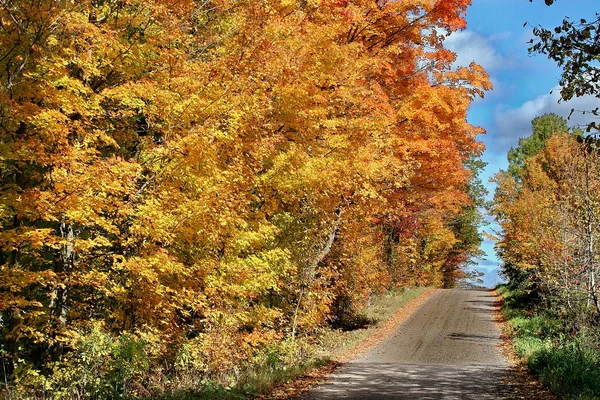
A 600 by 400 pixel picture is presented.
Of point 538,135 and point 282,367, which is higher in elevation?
point 538,135

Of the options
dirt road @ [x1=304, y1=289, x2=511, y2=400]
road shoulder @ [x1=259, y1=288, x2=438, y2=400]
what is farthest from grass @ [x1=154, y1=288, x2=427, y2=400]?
dirt road @ [x1=304, y1=289, x2=511, y2=400]

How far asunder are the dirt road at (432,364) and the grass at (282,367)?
855mm

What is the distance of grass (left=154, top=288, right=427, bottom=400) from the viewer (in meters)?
9.52

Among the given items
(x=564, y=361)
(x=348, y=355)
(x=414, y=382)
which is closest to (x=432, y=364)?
(x=348, y=355)

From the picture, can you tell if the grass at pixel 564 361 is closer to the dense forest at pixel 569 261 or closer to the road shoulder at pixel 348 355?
the dense forest at pixel 569 261

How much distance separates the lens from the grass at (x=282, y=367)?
952cm

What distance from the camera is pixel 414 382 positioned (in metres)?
12.7

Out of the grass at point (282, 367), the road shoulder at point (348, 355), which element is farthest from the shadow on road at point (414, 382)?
the grass at point (282, 367)

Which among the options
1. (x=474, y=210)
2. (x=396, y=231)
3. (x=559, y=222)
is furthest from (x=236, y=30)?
(x=474, y=210)

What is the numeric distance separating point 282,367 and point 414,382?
3.29 meters

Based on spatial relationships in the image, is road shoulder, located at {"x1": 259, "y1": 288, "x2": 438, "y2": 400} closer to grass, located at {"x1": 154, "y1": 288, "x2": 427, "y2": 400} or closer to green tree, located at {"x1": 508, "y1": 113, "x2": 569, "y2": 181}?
grass, located at {"x1": 154, "y1": 288, "x2": 427, "y2": 400}

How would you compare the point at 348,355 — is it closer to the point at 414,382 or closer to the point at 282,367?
the point at 282,367

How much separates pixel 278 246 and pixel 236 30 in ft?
20.0

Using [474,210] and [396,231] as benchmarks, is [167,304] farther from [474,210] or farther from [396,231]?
[474,210]
